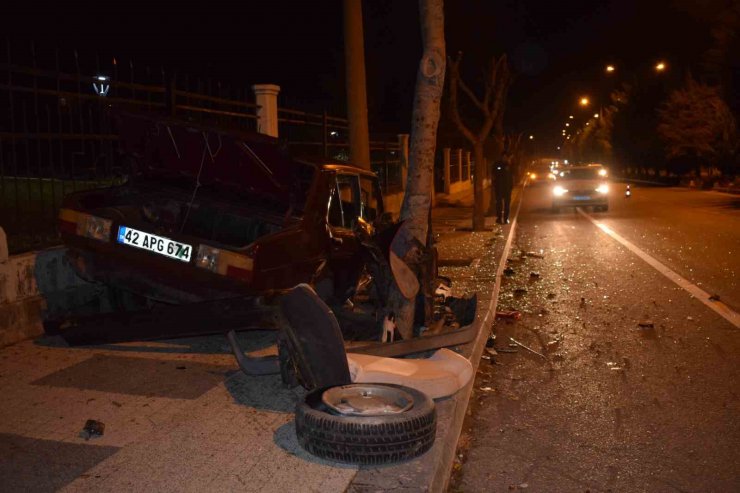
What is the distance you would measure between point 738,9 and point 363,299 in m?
38.7

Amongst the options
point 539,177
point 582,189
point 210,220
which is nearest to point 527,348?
point 210,220

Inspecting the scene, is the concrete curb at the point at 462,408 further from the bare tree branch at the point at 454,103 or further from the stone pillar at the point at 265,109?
the bare tree branch at the point at 454,103

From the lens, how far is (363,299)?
8336 mm

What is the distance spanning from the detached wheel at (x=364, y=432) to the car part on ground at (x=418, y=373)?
588 millimetres

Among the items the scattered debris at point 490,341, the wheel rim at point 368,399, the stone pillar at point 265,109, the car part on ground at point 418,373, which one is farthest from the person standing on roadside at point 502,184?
the wheel rim at point 368,399

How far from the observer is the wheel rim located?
456cm

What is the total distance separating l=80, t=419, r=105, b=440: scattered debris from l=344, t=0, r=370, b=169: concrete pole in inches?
253

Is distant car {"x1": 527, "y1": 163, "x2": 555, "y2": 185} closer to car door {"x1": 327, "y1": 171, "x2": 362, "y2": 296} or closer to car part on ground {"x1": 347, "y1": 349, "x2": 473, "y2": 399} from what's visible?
car door {"x1": 327, "y1": 171, "x2": 362, "y2": 296}

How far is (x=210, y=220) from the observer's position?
23.9ft

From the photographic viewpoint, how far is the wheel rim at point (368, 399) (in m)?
4.56

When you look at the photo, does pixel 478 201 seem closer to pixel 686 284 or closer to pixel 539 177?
pixel 686 284

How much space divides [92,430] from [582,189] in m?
23.3

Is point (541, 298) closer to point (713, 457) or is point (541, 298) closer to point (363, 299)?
point (363, 299)

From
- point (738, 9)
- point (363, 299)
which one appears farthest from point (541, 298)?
point (738, 9)
